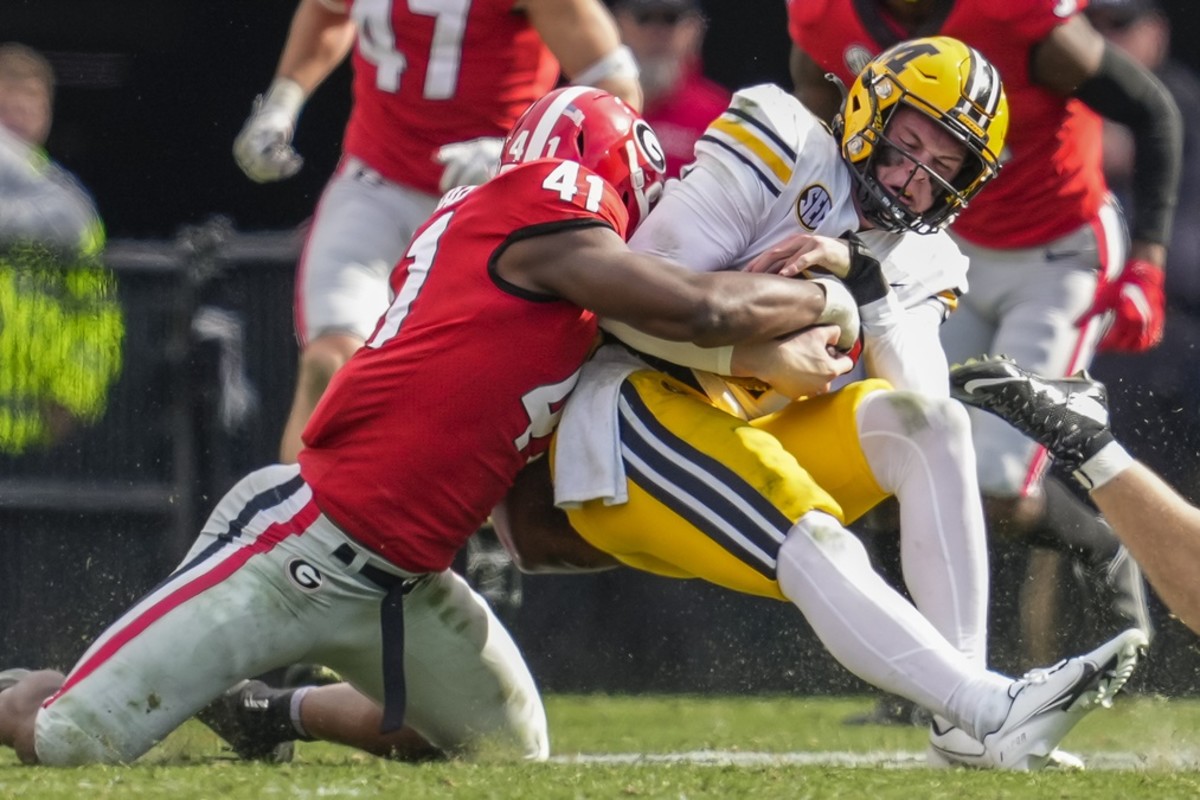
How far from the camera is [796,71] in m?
5.21

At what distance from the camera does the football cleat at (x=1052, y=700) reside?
9.44 feet

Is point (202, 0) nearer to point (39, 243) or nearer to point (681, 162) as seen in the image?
point (39, 243)

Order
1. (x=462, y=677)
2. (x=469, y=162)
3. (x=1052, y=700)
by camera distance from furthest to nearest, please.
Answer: (x=469, y=162) < (x=462, y=677) < (x=1052, y=700)

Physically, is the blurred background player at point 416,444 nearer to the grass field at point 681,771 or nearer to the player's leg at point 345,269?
the grass field at point 681,771

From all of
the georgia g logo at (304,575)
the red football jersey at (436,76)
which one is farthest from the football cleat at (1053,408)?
the red football jersey at (436,76)

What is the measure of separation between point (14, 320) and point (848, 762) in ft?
10.2

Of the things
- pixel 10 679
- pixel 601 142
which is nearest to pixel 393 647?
pixel 10 679

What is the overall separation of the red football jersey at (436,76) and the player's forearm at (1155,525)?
6.91 feet

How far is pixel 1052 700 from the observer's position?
2.88 metres

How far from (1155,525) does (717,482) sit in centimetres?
81

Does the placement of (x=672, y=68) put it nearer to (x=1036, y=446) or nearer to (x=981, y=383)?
(x=1036, y=446)

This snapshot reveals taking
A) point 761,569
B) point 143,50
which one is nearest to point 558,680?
point 143,50

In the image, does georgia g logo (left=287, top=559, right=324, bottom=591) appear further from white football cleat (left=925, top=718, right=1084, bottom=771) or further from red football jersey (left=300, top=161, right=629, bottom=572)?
white football cleat (left=925, top=718, right=1084, bottom=771)

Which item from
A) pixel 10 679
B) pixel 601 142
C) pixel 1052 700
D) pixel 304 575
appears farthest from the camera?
pixel 10 679
